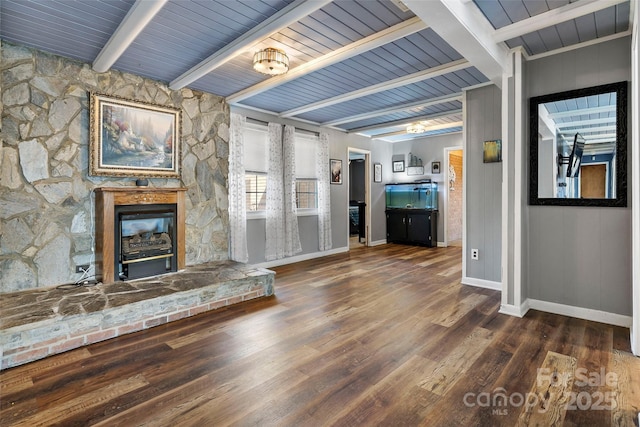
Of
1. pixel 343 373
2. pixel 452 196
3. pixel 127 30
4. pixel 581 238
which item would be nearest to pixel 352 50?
pixel 127 30

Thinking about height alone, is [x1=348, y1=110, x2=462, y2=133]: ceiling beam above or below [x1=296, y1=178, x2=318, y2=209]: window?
above

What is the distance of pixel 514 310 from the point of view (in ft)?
10.1

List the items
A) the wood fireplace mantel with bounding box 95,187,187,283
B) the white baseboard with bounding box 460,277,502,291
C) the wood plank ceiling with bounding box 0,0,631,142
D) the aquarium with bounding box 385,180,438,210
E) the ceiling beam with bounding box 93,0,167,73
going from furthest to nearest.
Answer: the aquarium with bounding box 385,180,438,210
the white baseboard with bounding box 460,277,502,291
the wood fireplace mantel with bounding box 95,187,187,283
the wood plank ceiling with bounding box 0,0,631,142
the ceiling beam with bounding box 93,0,167,73

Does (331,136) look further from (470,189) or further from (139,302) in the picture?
(139,302)

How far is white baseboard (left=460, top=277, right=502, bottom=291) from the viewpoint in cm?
390

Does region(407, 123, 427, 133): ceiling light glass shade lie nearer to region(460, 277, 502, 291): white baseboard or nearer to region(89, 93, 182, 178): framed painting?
region(460, 277, 502, 291): white baseboard

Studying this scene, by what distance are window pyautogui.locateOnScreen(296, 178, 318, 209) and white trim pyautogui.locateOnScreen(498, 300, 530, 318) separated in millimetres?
3602

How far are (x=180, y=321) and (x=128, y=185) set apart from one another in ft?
5.57

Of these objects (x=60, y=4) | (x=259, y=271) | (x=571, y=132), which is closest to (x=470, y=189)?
(x=571, y=132)

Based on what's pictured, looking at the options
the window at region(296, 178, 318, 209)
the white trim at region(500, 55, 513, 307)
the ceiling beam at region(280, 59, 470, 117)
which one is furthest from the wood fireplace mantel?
the white trim at region(500, 55, 513, 307)

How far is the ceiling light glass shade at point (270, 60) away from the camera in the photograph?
2.87 meters

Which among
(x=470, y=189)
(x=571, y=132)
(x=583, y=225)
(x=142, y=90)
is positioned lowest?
(x=583, y=225)

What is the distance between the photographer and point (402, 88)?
402cm

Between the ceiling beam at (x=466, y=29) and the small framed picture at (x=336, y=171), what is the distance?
3603mm
